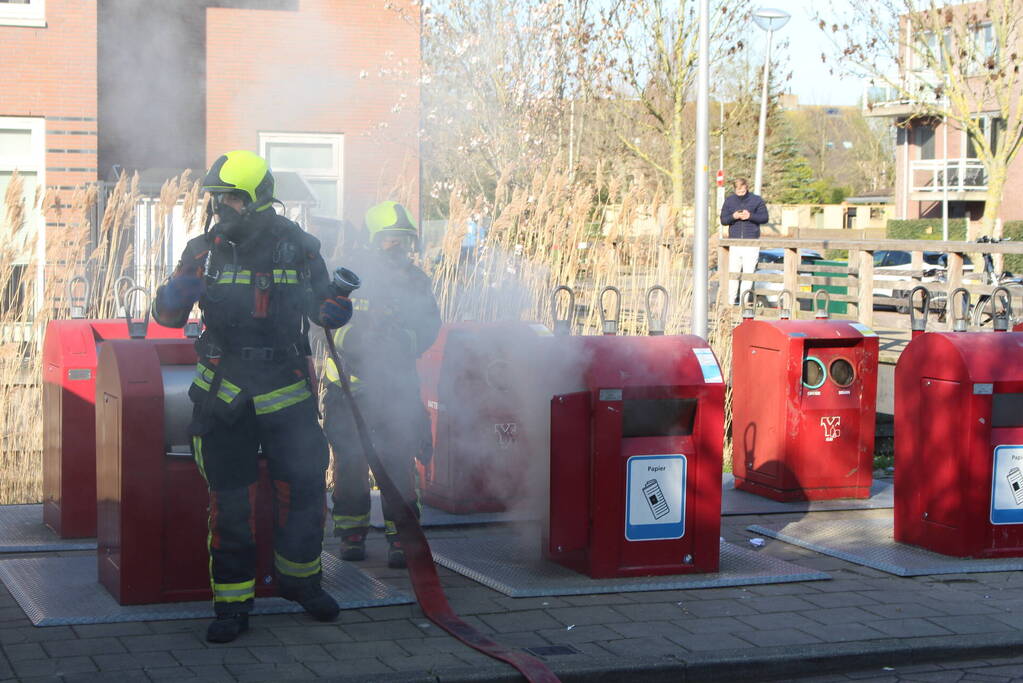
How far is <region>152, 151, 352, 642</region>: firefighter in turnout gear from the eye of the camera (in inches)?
163

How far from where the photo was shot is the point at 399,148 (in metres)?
8.65

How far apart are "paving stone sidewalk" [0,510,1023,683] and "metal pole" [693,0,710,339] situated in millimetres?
3467

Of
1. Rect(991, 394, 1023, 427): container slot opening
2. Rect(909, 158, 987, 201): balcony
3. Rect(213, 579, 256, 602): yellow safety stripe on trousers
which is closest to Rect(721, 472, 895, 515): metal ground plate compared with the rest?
Rect(991, 394, 1023, 427): container slot opening

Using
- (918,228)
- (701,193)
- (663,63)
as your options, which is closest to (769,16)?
(663,63)

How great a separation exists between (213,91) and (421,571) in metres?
5.06

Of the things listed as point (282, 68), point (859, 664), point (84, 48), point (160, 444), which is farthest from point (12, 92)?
point (859, 664)

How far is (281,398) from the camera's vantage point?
13.9ft

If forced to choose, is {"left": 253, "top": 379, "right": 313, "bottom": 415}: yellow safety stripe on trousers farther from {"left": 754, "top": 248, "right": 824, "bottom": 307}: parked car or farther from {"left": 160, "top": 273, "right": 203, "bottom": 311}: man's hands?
{"left": 754, "top": 248, "right": 824, "bottom": 307}: parked car

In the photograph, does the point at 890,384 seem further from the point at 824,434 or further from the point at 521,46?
the point at 521,46

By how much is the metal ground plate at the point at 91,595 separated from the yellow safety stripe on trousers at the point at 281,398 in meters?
0.83

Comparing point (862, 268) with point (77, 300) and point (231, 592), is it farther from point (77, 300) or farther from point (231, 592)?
point (231, 592)

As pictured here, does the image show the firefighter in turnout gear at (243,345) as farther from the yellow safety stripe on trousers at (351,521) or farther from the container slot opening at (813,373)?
the container slot opening at (813,373)

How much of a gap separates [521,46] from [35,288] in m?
3.84

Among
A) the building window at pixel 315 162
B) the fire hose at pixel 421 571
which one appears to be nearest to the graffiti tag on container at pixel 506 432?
the fire hose at pixel 421 571
